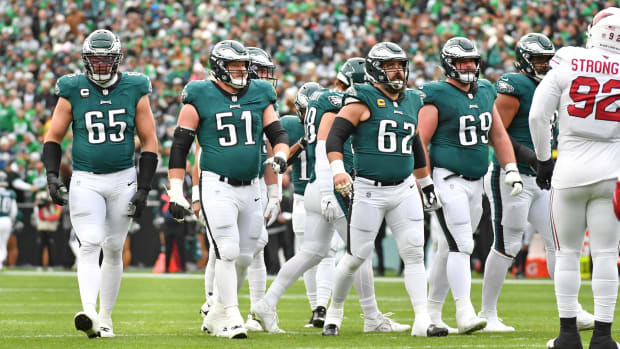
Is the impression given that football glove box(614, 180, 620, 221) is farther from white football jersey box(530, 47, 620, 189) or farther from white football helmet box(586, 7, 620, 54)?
white football helmet box(586, 7, 620, 54)

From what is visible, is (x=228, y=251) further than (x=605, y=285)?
Yes

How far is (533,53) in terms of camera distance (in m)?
8.80

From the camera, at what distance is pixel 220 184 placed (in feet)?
26.0

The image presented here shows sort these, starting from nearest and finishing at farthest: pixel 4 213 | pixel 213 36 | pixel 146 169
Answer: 1. pixel 146 169
2. pixel 4 213
3. pixel 213 36

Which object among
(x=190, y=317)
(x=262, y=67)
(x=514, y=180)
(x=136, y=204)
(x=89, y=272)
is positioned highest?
(x=262, y=67)

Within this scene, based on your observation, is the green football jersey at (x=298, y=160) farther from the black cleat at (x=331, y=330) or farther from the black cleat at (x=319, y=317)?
the black cleat at (x=331, y=330)

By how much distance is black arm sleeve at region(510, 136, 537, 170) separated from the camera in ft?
28.4

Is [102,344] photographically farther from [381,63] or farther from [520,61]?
[520,61]

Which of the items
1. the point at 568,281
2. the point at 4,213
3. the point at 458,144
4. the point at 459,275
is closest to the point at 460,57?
the point at 458,144

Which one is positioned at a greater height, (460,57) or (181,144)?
(460,57)

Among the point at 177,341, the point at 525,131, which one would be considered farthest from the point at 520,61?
the point at 177,341

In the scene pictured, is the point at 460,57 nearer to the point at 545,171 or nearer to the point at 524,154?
the point at 524,154

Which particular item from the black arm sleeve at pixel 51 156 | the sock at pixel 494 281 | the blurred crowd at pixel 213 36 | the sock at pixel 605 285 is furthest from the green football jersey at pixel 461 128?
the blurred crowd at pixel 213 36

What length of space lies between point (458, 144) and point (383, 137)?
78 centimetres
